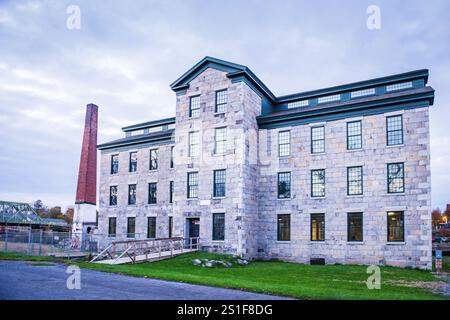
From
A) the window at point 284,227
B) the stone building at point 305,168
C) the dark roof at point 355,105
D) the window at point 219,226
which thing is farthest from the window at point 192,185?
the window at point 284,227

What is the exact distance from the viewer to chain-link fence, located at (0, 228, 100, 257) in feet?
87.1

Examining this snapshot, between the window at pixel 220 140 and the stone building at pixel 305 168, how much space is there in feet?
0.23

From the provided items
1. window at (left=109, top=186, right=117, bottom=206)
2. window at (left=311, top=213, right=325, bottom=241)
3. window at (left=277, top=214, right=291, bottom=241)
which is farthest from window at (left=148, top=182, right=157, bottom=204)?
window at (left=311, top=213, right=325, bottom=241)

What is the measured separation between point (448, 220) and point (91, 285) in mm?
137696

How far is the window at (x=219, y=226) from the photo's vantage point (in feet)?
87.0

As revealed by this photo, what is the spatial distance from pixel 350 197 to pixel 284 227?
194 inches

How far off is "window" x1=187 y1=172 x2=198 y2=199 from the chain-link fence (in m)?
8.29

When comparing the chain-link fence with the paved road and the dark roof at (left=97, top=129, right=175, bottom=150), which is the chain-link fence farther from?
the paved road

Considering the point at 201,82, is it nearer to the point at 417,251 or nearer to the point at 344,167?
the point at 344,167
